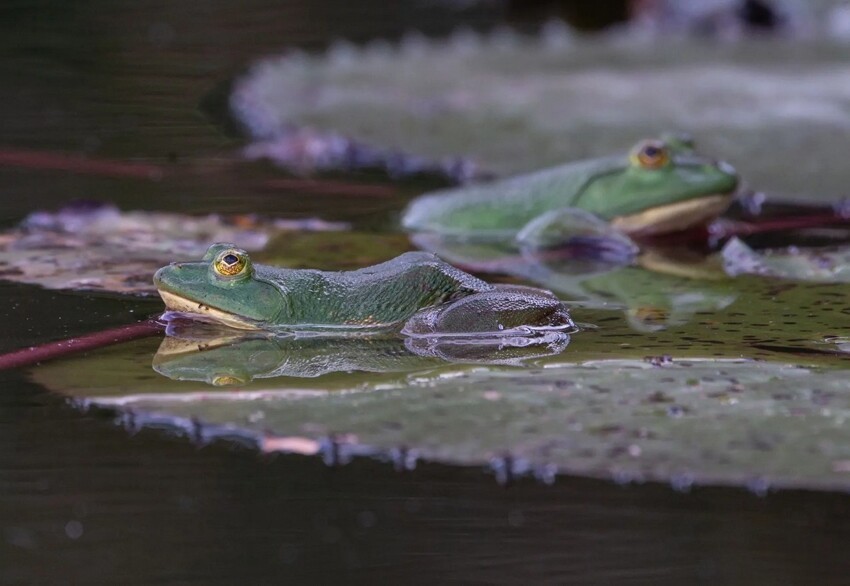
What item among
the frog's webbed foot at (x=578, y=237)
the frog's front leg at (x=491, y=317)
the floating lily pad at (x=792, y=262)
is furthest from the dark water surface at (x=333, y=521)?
the frog's webbed foot at (x=578, y=237)

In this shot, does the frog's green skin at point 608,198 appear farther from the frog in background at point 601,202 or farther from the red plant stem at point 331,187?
the red plant stem at point 331,187

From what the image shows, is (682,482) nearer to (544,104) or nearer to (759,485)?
(759,485)

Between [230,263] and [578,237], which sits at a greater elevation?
[230,263]

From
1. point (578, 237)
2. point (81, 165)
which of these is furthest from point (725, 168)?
point (81, 165)

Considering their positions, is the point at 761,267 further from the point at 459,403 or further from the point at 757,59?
the point at 757,59

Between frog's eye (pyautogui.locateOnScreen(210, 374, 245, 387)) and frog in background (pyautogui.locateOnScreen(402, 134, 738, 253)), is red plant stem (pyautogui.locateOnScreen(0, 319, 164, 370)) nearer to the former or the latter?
frog's eye (pyautogui.locateOnScreen(210, 374, 245, 387))

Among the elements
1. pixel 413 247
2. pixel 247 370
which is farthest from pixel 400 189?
pixel 247 370
